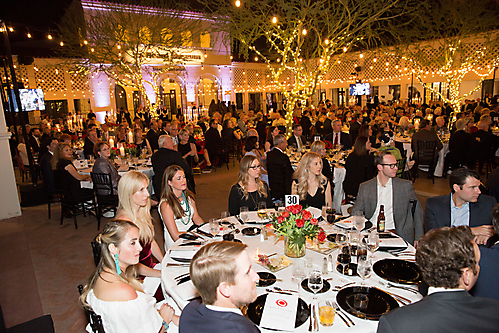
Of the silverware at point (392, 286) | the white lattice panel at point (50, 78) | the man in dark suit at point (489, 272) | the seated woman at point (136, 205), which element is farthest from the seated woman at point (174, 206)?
the white lattice panel at point (50, 78)

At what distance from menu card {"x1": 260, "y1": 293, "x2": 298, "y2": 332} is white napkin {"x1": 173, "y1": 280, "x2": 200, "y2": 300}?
479 millimetres

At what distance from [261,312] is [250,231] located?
1178 mm

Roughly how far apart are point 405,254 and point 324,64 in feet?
19.5

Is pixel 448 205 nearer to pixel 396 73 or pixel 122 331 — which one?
pixel 122 331

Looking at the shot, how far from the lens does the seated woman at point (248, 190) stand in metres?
3.79

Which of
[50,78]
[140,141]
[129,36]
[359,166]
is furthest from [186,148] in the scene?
[50,78]

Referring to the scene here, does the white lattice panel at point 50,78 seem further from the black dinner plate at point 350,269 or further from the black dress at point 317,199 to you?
the black dinner plate at point 350,269

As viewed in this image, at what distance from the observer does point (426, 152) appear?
Result: 7277 mm

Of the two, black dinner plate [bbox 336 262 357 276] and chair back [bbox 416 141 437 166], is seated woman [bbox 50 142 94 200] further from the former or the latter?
chair back [bbox 416 141 437 166]

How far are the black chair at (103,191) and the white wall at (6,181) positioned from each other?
2.01 metres

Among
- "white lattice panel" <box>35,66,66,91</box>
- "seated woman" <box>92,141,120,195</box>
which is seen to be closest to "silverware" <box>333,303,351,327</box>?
"seated woman" <box>92,141,120,195</box>

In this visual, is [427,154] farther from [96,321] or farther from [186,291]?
[96,321]

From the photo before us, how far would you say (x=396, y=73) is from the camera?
20625 millimetres

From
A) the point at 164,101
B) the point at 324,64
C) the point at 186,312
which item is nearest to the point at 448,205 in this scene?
the point at 186,312
